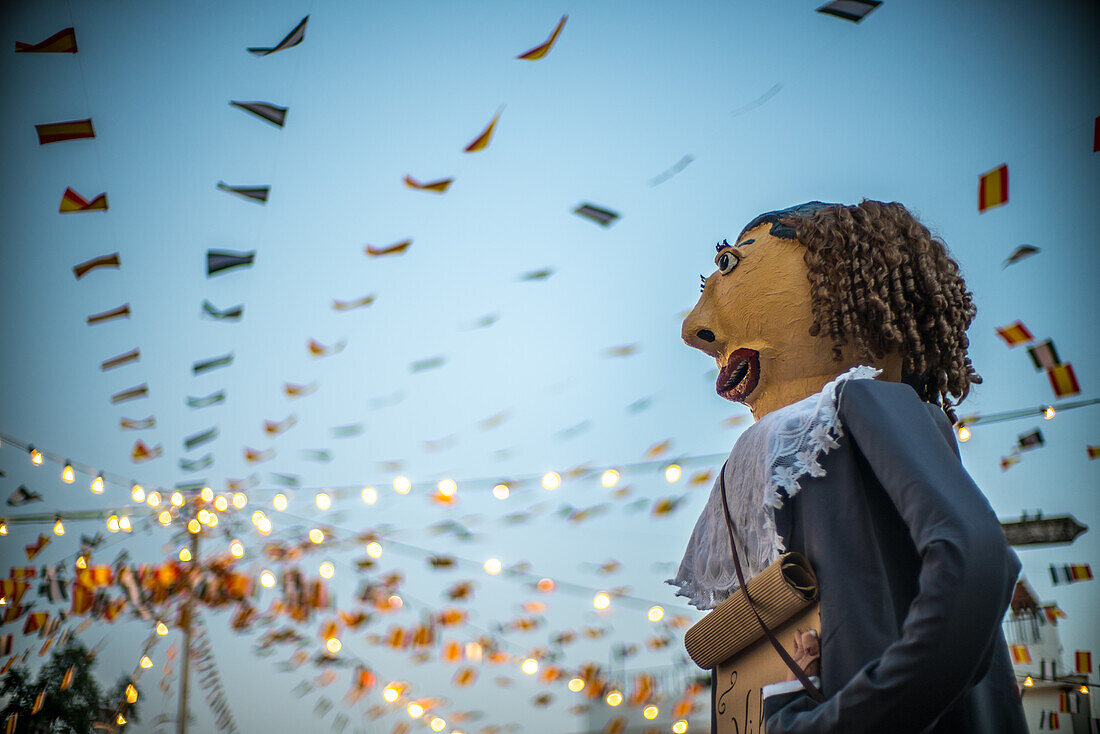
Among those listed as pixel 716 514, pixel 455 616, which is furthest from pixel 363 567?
pixel 716 514

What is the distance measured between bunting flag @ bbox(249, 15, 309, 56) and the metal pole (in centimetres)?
514

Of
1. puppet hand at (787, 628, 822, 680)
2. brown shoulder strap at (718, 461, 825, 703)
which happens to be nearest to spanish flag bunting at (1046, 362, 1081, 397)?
brown shoulder strap at (718, 461, 825, 703)

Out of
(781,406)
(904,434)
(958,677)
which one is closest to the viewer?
(958,677)

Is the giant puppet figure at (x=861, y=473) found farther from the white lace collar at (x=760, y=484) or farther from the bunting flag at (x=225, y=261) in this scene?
the bunting flag at (x=225, y=261)

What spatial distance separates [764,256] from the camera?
7.26ft

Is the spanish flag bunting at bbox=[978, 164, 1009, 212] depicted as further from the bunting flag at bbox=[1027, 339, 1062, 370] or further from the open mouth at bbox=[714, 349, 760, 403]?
the open mouth at bbox=[714, 349, 760, 403]

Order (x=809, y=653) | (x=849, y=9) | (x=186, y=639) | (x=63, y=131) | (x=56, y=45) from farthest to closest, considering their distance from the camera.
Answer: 1. (x=186, y=639)
2. (x=63, y=131)
3. (x=56, y=45)
4. (x=849, y=9)
5. (x=809, y=653)

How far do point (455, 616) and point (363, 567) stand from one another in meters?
1.25

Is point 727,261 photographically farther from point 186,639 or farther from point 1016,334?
point 186,639

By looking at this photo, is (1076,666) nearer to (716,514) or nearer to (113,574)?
(716,514)

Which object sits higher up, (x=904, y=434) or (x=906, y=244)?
(x=906, y=244)

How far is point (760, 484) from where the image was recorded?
1.90 metres

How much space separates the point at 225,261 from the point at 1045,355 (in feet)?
14.0

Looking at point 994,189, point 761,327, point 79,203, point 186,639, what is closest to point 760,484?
point 761,327
